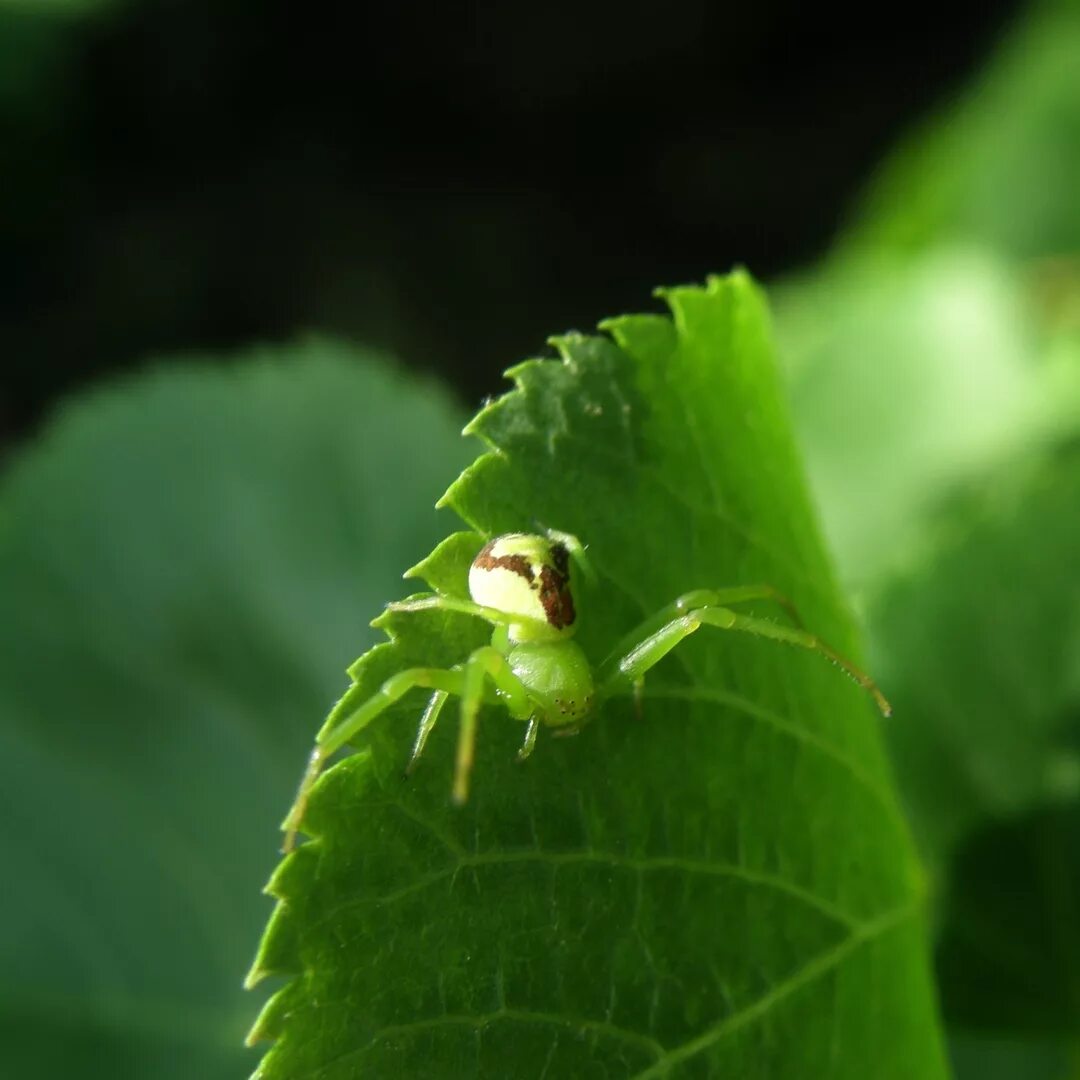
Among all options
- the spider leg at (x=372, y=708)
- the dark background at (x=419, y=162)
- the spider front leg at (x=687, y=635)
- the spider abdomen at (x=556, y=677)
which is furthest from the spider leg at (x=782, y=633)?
the dark background at (x=419, y=162)

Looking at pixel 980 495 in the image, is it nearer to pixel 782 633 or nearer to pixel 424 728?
pixel 782 633

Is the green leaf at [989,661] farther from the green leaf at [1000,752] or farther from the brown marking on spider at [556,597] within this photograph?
the brown marking on spider at [556,597]

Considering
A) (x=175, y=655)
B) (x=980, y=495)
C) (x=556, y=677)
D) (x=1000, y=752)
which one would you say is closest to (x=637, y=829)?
(x=556, y=677)

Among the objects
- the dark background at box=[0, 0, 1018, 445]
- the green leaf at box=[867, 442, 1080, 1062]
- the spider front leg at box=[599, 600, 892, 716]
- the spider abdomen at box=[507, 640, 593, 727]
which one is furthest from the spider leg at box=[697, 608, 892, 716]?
the dark background at box=[0, 0, 1018, 445]

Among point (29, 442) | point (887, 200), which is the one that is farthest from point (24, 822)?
point (887, 200)

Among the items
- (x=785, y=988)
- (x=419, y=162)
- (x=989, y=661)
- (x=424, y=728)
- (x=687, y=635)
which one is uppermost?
(x=419, y=162)

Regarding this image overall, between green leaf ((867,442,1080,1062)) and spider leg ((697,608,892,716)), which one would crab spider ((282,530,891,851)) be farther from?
green leaf ((867,442,1080,1062))

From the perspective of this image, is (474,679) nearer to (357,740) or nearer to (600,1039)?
(357,740)

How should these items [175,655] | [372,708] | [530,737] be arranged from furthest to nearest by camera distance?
[175,655] < [530,737] < [372,708]
